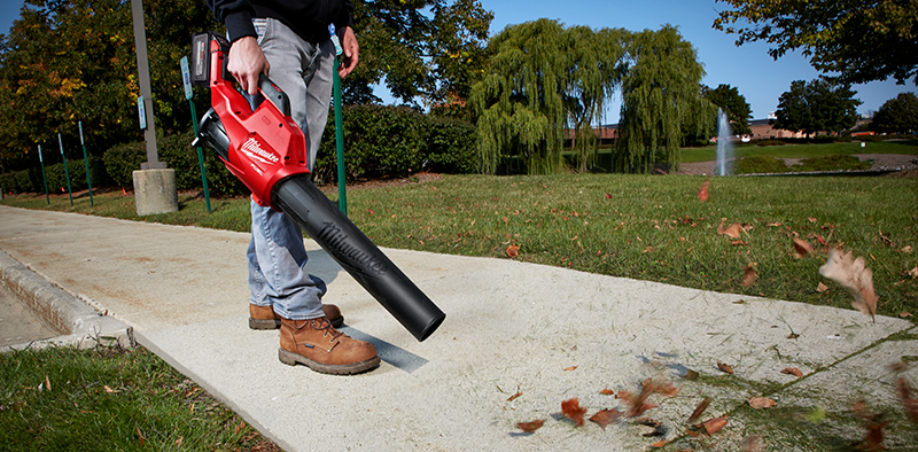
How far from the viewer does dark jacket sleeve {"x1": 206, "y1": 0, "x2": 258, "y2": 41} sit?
1785 millimetres

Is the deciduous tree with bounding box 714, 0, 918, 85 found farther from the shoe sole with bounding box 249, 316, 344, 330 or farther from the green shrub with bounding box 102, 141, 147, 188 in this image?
the green shrub with bounding box 102, 141, 147, 188

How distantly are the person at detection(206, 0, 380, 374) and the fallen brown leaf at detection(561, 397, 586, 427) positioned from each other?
721 mm

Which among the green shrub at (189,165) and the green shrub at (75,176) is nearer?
the green shrub at (189,165)

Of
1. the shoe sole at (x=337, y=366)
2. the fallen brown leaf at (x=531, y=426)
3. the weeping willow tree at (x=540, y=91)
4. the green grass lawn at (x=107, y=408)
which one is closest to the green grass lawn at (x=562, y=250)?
the green grass lawn at (x=107, y=408)

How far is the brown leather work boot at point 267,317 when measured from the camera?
7.31ft

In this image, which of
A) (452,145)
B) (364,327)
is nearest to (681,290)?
(364,327)

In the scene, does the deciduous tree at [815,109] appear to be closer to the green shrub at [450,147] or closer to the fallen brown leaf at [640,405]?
the green shrub at [450,147]

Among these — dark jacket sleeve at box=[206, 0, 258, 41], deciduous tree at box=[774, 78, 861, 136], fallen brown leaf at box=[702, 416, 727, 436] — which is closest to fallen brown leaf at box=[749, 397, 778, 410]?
fallen brown leaf at box=[702, 416, 727, 436]

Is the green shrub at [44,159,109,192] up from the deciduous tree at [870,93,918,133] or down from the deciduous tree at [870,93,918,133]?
down

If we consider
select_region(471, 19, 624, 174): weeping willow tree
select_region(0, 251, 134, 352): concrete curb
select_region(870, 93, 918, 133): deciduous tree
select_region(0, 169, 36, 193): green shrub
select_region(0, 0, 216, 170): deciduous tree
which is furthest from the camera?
select_region(870, 93, 918, 133): deciduous tree

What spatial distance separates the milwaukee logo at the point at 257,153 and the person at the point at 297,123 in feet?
0.76

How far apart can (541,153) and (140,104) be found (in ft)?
40.2

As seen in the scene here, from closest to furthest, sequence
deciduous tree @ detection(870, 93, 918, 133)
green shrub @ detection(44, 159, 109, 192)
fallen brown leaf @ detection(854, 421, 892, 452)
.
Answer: fallen brown leaf @ detection(854, 421, 892, 452) < green shrub @ detection(44, 159, 109, 192) < deciduous tree @ detection(870, 93, 918, 133)

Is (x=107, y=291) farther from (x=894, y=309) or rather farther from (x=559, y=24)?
(x=559, y=24)
